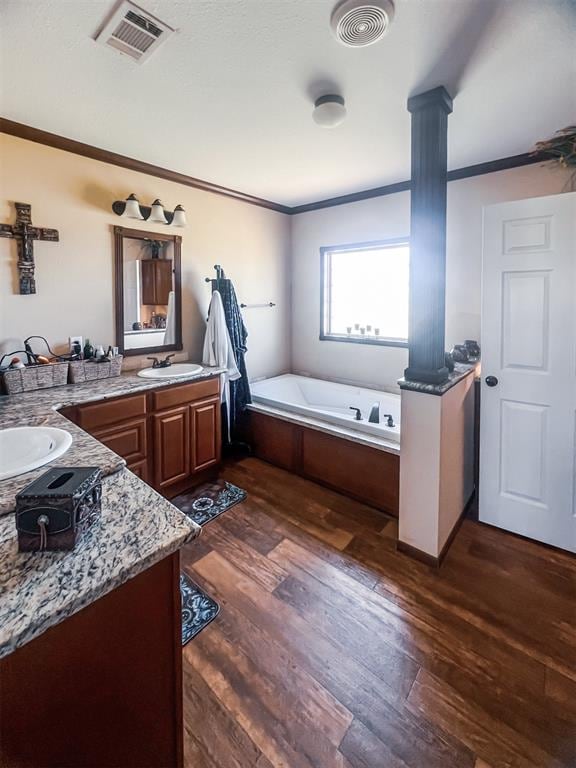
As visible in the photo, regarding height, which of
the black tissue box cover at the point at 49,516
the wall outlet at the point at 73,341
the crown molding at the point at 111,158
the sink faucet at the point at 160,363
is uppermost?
the crown molding at the point at 111,158

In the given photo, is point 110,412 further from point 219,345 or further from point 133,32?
point 133,32

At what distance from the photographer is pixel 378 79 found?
177 cm

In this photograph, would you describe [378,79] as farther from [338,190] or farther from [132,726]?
[132,726]

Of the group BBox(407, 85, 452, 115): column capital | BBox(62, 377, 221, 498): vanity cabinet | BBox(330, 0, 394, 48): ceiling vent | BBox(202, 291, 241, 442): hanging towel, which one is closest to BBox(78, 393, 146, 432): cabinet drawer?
BBox(62, 377, 221, 498): vanity cabinet

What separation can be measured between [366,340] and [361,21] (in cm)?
253

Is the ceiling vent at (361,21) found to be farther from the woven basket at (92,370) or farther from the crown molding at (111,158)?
the woven basket at (92,370)

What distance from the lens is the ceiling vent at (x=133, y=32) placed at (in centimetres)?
139

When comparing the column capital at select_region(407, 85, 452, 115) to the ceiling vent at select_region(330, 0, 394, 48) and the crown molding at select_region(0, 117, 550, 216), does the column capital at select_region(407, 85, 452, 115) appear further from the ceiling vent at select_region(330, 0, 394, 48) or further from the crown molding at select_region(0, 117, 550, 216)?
the crown molding at select_region(0, 117, 550, 216)

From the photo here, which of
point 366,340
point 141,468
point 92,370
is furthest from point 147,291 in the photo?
point 366,340

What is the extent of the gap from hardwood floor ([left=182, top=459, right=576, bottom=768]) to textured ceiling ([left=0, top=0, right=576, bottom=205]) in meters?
2.43

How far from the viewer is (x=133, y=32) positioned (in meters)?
1.49

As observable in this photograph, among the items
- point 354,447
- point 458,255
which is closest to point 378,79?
point 458,255

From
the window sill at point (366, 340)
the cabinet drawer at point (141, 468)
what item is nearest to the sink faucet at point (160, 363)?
the cabinet drawer at point (141, 468)

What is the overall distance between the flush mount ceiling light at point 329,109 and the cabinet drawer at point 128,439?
2015 millimetres
